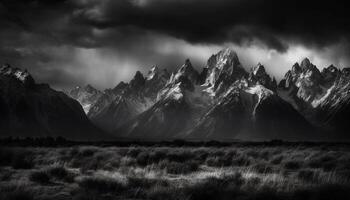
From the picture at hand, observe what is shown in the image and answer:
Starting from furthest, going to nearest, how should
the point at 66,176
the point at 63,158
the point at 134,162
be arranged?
the point at 63,158, the point at 134,162, the point at 66,176

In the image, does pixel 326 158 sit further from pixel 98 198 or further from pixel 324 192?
pixel 98 198

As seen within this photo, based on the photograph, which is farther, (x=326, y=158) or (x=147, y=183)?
(x=326, y=158)

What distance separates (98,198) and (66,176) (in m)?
4.90

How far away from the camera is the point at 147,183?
1252 centimetres

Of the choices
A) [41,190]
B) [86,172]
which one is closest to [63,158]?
[86,172]

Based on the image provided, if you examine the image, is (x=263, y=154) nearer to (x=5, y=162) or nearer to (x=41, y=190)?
(x=5, y=162)

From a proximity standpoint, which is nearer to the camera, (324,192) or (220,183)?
(324,192)

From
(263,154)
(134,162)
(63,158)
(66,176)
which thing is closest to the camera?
(66,176)

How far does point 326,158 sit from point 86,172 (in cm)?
1284

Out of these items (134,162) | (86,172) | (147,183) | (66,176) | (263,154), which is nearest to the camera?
(147,183)

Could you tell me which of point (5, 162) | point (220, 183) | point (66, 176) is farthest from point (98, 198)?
point (5, 162)

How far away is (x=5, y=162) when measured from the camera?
20953 mm

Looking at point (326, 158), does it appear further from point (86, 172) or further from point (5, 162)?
point (5, 162)

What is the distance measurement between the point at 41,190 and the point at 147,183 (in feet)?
10.4
